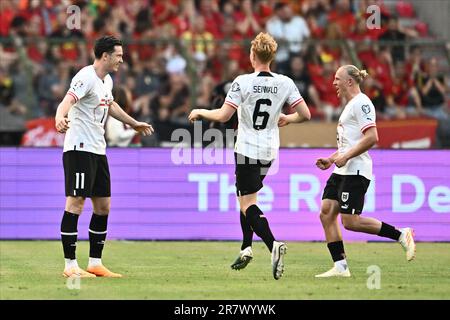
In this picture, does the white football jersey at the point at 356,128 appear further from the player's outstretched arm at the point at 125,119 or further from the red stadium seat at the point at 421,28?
the red stadium seat at the point at 421,28

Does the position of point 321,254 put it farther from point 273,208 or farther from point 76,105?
point 76,105

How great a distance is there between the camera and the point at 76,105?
1106 cm

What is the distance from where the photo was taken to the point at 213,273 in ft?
37.3

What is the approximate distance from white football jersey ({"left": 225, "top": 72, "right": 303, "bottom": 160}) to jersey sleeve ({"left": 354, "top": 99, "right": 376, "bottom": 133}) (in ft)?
1.92

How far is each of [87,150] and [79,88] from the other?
643mm

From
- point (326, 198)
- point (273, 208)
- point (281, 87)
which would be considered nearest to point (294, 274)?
point (326, 198)

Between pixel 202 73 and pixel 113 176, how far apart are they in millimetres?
3396

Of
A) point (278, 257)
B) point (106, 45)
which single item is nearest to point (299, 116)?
point (278, 257)

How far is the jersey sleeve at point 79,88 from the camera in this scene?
10758 millimetres

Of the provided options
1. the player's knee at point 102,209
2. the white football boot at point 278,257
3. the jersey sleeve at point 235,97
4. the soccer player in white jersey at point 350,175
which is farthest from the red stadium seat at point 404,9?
the white football boot at point 278,257

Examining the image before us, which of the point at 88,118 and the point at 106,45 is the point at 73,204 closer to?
the point at 88,118

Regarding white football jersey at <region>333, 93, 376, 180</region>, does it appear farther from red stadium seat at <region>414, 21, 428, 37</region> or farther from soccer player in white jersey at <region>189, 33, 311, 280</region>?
red stadium seat at <region>414, 21, 428, 37</region>

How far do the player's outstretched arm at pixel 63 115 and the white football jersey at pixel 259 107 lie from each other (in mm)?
1494

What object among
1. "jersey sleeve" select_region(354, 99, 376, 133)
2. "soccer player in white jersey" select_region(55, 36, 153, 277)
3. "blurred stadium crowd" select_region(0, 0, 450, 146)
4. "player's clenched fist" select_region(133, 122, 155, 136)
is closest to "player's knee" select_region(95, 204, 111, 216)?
"soccer player in white jersey" select_region(55, 36, 153, 277)
